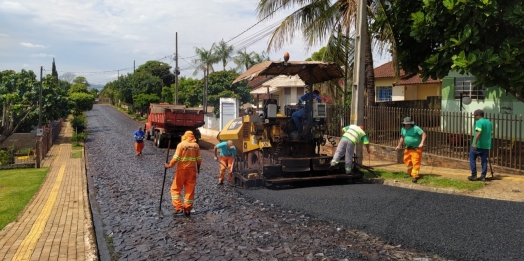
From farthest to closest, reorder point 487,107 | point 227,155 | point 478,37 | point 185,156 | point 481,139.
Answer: point 487,107 → point 227,155 → point 478,37 → point 481,139 → point 185,156

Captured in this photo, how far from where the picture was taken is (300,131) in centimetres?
1081

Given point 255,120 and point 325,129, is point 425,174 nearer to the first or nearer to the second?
point 325,129

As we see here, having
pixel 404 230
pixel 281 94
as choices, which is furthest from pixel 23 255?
pixel 281 94

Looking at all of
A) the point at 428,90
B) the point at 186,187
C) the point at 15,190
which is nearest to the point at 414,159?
the point at 186,187

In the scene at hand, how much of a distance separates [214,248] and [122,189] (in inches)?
221

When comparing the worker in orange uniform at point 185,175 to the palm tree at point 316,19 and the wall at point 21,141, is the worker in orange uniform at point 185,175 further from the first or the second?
the wall at point 21,141

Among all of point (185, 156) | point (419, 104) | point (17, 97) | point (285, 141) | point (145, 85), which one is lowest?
point (185, 156)

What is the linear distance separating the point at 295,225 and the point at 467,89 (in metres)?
12.0

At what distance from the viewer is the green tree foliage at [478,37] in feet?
34.8

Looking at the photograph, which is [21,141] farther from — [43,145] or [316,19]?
[316,19]

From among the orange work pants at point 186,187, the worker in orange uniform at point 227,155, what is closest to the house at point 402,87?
the worker in orange uniform at point 227,155

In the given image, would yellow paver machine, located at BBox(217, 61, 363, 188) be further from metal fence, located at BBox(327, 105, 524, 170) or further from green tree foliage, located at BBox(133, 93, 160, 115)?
green tree foliage, located at BBox(133, 93, 160, 115)

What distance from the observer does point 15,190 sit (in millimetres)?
11500

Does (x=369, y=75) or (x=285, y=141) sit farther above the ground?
(x=369, y=75)
